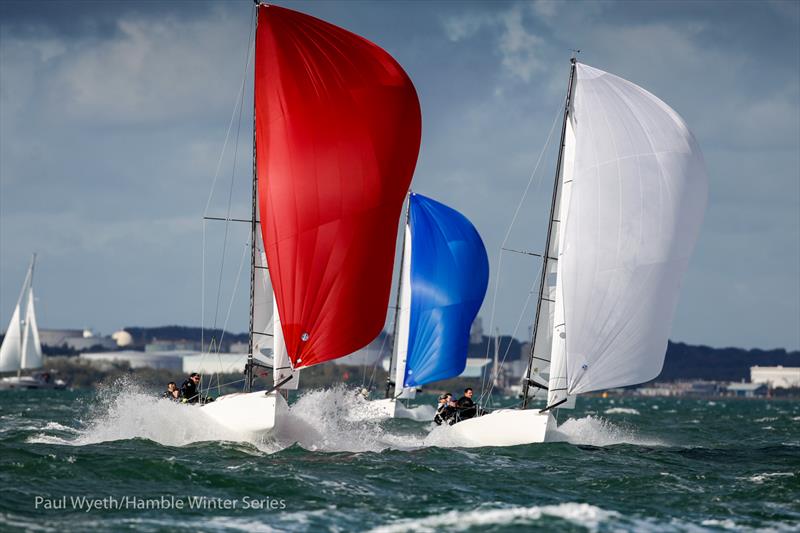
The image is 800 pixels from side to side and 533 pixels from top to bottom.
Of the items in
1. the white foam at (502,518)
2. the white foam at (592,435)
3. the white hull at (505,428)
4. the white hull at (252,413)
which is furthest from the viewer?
the white foam at (592,435)

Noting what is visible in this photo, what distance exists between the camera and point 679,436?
38.5 metres

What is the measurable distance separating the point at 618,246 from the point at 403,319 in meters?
18.1

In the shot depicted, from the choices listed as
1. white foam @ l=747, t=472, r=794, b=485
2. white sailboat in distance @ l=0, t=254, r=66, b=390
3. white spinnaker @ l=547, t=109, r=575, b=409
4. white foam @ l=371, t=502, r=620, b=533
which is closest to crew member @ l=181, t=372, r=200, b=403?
white spinnaker @ l=547, t=109, r=575, b=409

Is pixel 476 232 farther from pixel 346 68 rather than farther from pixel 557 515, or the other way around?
pixel 557 515

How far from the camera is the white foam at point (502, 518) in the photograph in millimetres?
15188

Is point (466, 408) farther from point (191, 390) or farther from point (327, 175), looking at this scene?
point (327, 175)

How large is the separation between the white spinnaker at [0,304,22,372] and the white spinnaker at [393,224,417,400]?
210 ft

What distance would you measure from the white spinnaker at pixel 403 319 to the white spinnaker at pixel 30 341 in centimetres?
6303

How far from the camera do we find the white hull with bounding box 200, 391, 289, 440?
22000mm

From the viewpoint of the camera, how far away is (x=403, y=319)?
42.5m

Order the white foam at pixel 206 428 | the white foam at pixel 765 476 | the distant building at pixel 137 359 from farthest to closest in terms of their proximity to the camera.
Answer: the distant building at pixel 137 359, the white foam at pixel 206 428, the white foam at pixel 765 476

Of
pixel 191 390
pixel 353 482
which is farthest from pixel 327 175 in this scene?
pixel 191 390

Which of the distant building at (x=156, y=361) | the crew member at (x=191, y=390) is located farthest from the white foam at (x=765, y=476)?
the distant building at (x=156, y=361)

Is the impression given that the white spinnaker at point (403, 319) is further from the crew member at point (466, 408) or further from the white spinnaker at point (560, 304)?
the white spinnaker at point (560, 304)
